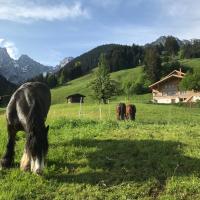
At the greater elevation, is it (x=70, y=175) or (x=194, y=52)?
(x=194, y=52)

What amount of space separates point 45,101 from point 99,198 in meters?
6.10

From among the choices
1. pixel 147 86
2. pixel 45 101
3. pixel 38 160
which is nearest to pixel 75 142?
pixel 45 101

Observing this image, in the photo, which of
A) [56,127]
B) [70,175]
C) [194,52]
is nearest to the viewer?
[70,175]

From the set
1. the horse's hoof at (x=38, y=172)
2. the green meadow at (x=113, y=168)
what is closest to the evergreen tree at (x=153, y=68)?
the green meadow at (x=113, y=168)

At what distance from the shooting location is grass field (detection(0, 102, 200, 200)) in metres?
10.8

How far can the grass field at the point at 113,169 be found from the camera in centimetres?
1079

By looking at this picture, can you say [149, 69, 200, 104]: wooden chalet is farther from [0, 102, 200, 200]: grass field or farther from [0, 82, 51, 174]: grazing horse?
[0, 82, 51, 174]: grazing horse

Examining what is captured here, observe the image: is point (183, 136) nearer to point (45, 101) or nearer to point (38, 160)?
point (45, 101)

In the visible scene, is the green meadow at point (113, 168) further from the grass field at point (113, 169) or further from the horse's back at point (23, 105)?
the horse's back at point (23, 105)

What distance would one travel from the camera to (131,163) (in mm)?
12711

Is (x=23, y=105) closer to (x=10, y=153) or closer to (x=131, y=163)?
(x=10, y=153)

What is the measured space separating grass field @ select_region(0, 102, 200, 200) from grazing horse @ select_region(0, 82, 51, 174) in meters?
0.38

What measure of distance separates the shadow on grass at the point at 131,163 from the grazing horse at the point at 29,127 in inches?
30.9

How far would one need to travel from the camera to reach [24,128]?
12.8 m
